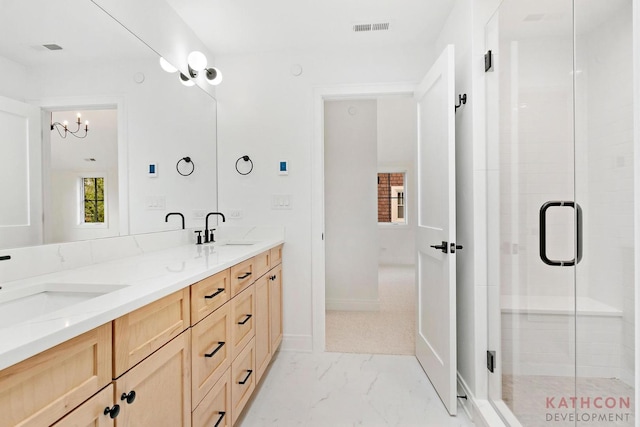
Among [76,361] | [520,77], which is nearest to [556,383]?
[520,77]

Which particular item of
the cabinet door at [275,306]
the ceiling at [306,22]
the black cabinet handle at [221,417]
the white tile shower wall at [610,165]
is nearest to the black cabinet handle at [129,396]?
the black cabinet handle at [221,417]

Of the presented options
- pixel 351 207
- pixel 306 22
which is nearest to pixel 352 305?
pixel 351 207

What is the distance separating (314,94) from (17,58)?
1.84m

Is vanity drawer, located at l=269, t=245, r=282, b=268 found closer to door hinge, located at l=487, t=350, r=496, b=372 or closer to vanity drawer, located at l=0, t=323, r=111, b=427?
door hinge, located at l=487, t=350, r=496, b=372

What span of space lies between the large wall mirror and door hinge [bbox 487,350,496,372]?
2.04m

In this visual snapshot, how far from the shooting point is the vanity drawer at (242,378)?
5.32ft

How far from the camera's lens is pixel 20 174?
4.04 feet

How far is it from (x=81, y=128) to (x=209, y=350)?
112cm

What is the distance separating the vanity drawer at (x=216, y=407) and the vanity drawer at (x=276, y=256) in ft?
3.16

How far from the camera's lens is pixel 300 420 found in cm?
183

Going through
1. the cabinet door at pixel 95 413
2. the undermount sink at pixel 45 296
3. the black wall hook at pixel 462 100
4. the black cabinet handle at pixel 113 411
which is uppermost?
the black wall hook at pixel 462 100

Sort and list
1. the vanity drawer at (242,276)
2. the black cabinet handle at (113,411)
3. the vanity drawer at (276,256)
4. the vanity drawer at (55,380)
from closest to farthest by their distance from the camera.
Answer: the vanity drawer at (55,380) → the black cabinet handle at (113,411) → the vanity drawer at (242,276) → the vanity drawer at (276,256)

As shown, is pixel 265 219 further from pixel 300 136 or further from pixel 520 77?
pixel 520 77

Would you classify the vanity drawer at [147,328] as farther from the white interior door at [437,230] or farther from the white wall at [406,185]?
the white wall at [406,185]
